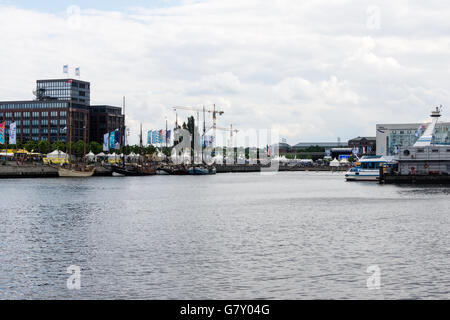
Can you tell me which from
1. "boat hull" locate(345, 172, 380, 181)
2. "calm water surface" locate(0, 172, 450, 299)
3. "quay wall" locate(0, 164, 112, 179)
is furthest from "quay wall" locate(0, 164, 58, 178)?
"calm water surface" locate(0, 172, 450, 299)

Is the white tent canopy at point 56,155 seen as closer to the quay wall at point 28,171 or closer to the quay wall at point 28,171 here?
the quay wall at point 28,171

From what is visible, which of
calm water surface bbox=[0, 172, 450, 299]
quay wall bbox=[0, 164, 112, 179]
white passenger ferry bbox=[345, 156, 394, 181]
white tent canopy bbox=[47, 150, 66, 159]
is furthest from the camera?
white tent canopy bbox=[47, 150, 66, 159]

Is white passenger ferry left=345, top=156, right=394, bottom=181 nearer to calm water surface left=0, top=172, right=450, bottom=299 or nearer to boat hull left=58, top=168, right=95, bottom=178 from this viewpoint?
boat hull left=58, top=168, right=95, bottom=178

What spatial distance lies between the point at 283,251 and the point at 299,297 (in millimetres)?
12949

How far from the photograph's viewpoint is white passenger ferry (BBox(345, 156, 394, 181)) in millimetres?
155500

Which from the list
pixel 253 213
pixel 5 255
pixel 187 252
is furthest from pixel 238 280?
pixel 253 213

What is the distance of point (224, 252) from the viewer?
4050cm

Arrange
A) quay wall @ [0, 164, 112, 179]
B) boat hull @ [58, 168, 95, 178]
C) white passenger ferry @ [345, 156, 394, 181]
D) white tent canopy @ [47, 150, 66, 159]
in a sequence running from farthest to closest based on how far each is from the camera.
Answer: white tent canopy @ [47, 150, 66, 159] < boat hull @ [58, 168, 95, 178] < quay wall @ [0, 164, 112, 179] < white passenger ferry @ [345, 156, 394, 181]

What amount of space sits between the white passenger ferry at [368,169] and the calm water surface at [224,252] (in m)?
83.1

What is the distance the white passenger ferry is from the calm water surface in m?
83.1

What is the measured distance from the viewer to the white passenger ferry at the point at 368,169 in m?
156

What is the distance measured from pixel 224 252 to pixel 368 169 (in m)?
125

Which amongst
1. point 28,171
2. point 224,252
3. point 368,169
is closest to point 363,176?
point 368,169

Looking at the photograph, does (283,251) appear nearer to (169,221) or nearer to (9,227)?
(169,221)
